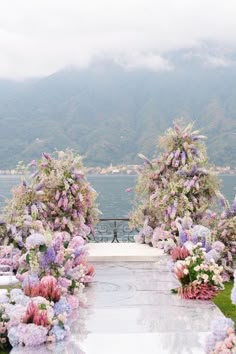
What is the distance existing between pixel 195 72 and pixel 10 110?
10232 cm

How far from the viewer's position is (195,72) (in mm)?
190875

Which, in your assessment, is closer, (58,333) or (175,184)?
(58,333)

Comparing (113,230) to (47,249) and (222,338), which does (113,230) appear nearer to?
(47,249)

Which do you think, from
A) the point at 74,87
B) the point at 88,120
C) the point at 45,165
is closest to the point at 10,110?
the point at 88,120

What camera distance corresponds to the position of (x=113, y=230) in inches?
547

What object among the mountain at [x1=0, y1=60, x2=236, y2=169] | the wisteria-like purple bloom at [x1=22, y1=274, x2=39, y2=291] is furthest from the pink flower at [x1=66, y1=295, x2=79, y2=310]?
the mountain at [x1=0, y1=60, x2=236, y2=169]

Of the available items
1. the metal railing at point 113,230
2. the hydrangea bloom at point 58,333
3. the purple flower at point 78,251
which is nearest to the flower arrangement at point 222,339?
the hydrangea bloom at point 58,333

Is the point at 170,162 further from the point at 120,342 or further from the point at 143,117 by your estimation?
the point at 143,117

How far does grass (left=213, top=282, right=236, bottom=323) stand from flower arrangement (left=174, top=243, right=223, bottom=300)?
0.17 m

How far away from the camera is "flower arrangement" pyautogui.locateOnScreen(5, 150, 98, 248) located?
1141 centimetres

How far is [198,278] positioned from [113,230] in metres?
5.78

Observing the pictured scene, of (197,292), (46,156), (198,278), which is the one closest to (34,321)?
(197,292)

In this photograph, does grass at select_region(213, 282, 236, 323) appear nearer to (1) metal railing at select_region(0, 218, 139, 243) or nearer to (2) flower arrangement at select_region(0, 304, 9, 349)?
(2) flower arrangement at select_region(0, 304, 9, 349)

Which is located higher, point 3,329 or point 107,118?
point 107,118
